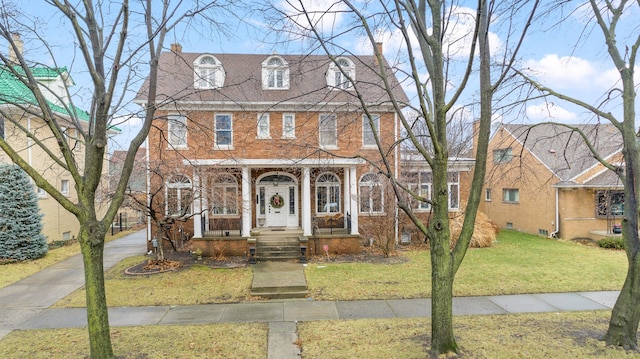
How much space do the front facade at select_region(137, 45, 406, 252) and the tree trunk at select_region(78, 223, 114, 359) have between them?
770cm

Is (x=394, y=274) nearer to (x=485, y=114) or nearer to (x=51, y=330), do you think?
(x=485, y=114)

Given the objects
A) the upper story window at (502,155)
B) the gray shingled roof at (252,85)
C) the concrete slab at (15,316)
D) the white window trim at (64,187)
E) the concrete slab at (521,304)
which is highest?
the gray shingled roof at (252,85)

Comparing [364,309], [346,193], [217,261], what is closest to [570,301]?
[364,309]

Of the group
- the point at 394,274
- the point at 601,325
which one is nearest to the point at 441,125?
the point at 601,325

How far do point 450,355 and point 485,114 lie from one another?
370 centimetres

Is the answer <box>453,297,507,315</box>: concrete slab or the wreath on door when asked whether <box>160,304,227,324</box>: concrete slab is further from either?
the wreath on door

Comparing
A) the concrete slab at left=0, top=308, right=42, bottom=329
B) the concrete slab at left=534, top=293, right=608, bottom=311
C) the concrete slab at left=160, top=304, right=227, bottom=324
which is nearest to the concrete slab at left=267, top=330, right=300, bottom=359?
the concrete slab at left=160, top=304, right=227, bottom=324

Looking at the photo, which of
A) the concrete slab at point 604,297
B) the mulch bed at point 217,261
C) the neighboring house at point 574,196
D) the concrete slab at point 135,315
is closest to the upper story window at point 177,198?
the mulch bed at point 217,261

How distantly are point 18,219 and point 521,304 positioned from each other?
16644 millimetres

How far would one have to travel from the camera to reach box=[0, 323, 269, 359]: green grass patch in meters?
5.66

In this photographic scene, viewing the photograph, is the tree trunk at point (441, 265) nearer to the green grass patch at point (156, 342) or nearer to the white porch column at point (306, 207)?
the green grass patch at point (156, 342)

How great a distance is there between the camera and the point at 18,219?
13.2m

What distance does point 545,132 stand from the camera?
21.5 metres

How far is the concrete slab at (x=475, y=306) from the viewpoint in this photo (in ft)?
24.9
